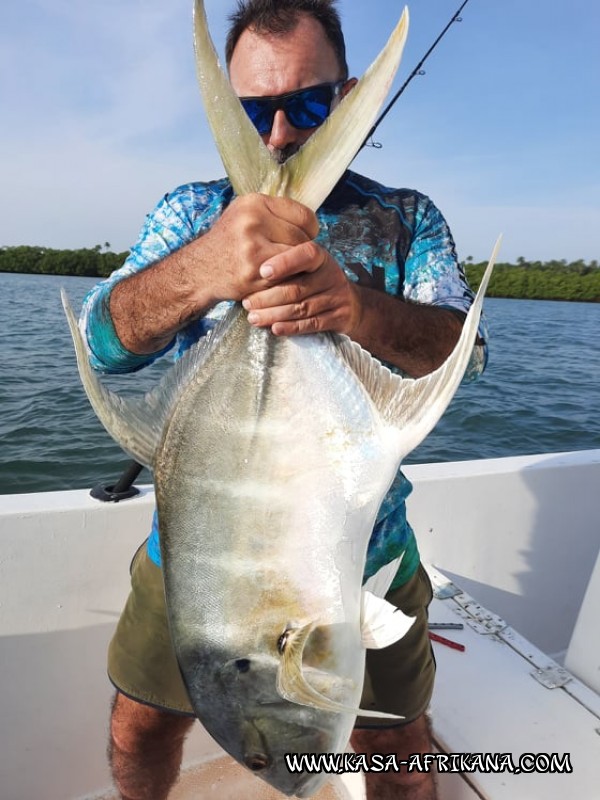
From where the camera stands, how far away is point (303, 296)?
3.36 feet

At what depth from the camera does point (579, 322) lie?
28125 millimetres

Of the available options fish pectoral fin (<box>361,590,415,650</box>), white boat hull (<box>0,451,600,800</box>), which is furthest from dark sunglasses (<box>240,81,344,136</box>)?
white boat hull (<box>0,451,600,800</box>)

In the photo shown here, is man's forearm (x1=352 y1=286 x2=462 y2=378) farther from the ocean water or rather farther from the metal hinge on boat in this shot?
the ocean water

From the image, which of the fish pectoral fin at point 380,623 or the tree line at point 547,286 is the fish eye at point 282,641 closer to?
the fish pectoral fin at point 380,623

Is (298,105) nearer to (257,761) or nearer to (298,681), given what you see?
(298,681)

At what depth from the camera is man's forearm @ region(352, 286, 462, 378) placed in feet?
3.82

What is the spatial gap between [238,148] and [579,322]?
3007 cm

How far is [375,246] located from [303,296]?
0.66m

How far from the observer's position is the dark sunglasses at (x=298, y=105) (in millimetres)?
1503

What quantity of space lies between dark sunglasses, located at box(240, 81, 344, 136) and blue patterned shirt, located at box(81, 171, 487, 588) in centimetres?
23

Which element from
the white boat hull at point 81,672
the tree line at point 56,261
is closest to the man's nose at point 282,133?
the white boat hull at point 81,672

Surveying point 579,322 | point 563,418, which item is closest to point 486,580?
point 563,418

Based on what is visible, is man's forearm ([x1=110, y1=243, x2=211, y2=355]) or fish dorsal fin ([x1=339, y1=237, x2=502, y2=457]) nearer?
fish dorsal fin ([x1=339, y1=237, x2=502, y2=457])

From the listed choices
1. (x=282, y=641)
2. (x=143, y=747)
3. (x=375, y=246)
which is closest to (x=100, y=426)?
(x=143, y=747)
